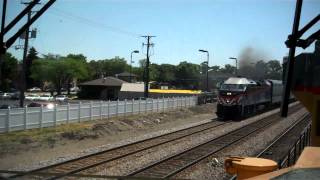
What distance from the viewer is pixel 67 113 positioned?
29.6 metres

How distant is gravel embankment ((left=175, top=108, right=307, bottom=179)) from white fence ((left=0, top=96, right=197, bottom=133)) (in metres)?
10.9

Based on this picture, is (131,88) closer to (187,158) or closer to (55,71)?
(55,71)

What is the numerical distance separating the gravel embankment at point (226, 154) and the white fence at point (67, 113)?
10.9 m

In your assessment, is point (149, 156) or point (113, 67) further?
point (113, 67)

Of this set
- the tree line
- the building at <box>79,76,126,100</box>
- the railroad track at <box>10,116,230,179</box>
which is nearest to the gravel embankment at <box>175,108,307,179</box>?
the railroad track at <box>10,116,230,179</box>

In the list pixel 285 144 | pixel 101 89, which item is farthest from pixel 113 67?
pixel 285 144

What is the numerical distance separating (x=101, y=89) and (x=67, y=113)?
203ft

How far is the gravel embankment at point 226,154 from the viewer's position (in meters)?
15.2

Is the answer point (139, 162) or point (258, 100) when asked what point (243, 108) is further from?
→ point (139, 162)

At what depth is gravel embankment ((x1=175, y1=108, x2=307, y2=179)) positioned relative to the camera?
1515cm

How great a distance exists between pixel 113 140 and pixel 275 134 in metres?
10.3

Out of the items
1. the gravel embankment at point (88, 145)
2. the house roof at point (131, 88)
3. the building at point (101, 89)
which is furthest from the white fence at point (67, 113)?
the building at point (101, 89)

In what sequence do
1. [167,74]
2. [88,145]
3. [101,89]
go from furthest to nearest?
[167,74]
[101,89]
[88,145]

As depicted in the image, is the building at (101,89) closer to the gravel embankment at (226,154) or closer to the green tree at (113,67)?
the gravel embankment at (226,154)
